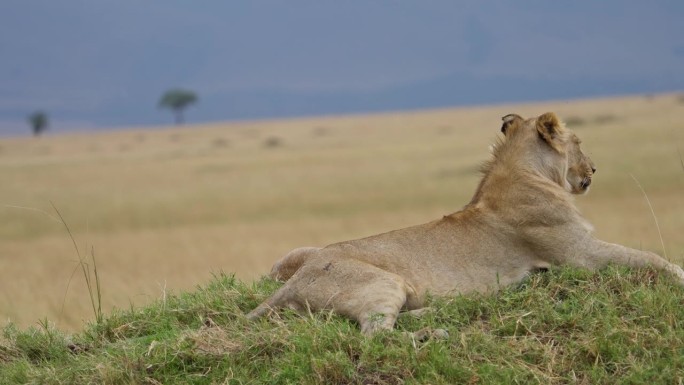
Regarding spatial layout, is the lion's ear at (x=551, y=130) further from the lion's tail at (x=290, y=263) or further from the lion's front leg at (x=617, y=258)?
the lion's tail at (x=290, y=263)

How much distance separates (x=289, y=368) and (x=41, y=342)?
2.34 metres

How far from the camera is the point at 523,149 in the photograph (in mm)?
7906

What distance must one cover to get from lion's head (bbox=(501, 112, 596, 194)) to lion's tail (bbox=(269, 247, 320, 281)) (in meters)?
1.84

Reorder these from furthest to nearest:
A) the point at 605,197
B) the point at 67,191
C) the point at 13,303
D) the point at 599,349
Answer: the point at 67,191, the point at 605,197, the point at 13,303, the point at 599,349

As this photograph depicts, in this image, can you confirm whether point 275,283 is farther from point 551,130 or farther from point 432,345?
point 551,130

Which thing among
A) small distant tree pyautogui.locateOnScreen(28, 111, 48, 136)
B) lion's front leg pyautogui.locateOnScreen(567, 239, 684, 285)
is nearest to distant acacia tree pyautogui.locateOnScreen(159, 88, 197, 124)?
small distant tree pyautogui.locateOnScreen(28, 111, 48, 136)

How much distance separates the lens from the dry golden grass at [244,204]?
18859 mm

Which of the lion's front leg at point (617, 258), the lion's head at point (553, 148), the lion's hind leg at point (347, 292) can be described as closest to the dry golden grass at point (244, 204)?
the lion's head at point (553, 148)

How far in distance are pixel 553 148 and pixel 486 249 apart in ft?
3.68

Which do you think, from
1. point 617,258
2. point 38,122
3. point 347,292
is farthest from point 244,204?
point 38,122

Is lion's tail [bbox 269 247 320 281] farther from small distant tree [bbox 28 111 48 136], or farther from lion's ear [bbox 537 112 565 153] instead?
small distant tree [bbox 28 111 48 136]

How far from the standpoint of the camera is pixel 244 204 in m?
31.6

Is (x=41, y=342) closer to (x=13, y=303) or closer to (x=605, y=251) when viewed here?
(x=605, y=251)

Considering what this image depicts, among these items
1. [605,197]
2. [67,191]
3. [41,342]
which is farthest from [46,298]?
[67,191]
